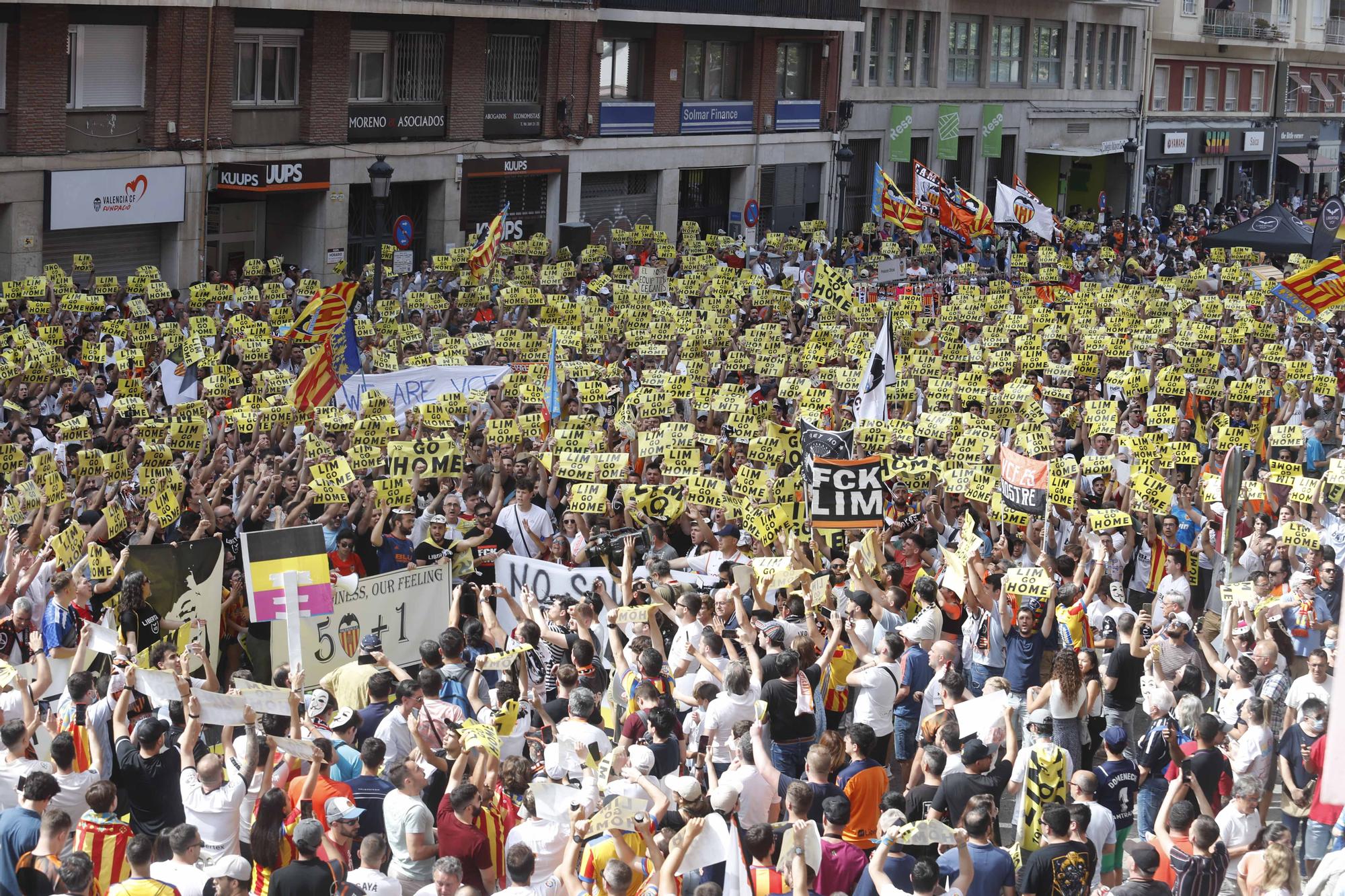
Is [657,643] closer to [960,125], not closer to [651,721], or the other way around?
→ [651,721]

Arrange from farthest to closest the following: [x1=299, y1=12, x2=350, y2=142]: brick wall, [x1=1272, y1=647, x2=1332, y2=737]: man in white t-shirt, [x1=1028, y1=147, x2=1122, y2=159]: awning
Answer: [x1=1028, y1=147, x2=1122, y2=159]: awning
[x1=299, y1=12, x2=350, y2=142]: brick wall
[x1=1272, y1=647, x2=1332, y2=737]: man in white t-shirt

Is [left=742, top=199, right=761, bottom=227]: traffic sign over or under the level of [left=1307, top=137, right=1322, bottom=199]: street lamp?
under

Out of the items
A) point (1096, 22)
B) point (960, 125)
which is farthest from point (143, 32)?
point (1096, 22)

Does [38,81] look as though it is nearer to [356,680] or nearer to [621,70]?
[621,70]

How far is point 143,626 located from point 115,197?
19381mm

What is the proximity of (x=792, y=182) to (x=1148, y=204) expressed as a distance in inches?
754

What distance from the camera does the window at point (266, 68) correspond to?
31359mm

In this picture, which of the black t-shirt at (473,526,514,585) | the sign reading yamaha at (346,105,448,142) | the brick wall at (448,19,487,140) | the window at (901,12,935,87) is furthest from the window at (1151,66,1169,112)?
the black t-shirt at (473,526,514,585)

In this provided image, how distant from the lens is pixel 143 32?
29.5 m

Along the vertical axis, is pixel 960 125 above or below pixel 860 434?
above

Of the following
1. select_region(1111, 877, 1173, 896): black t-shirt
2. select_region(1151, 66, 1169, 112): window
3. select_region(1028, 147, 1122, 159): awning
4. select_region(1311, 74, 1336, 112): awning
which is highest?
select_region(1311, 74, 1336, 112): awning

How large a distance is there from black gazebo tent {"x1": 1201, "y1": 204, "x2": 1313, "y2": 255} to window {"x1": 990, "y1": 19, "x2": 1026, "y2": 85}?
52.5ft

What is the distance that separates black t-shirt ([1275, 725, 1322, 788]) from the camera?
371 inches

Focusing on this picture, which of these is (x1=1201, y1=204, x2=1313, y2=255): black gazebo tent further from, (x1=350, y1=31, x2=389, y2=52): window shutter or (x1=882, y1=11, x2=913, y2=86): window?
(x1=350, y1=31, x2=389, y2=52): window shutter
